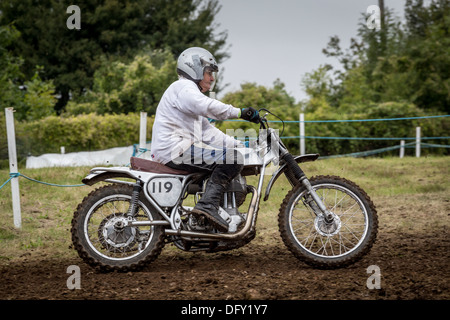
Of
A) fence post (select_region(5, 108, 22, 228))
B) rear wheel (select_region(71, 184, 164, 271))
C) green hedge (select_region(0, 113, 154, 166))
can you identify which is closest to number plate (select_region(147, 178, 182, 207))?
rear wheel (select_region(71, 184, 164, 271))

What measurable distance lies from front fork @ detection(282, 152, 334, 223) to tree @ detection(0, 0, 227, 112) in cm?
2499

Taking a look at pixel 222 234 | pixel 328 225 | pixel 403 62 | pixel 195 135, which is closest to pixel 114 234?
pixel 222 234

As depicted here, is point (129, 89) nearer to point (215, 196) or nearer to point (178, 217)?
point (178, 217)

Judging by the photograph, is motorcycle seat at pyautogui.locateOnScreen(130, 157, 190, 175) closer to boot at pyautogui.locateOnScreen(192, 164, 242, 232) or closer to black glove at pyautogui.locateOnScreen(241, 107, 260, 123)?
boot at pyautogui.locateOnScreen(192, 164, 242, 232)

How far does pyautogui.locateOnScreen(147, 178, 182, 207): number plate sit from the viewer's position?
16.6ft

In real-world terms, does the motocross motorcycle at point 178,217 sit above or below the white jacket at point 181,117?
below

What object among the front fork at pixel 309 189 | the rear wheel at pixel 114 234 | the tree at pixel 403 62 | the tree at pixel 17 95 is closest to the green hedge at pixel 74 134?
the tree at pixel 17 95

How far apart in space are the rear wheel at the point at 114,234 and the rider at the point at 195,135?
453 mm

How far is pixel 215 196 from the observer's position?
4.96 meters

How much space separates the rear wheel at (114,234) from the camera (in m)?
5.01

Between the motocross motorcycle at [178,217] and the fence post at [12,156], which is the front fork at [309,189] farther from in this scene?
the fence post at [12,156]

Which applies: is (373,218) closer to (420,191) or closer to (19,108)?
(420,191)

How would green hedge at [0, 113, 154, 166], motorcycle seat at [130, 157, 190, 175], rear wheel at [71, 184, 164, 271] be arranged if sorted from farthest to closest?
green hedge at [0, 113, 154, 166] → motorcycle seat at [130, 157, 190, 175] → rear wheel at [71, 184, 164, 271]

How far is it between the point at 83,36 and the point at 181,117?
88.0 feet
